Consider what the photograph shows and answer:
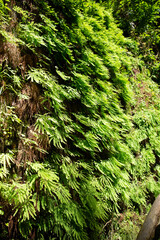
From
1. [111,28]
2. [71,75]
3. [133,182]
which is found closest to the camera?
[71,75]

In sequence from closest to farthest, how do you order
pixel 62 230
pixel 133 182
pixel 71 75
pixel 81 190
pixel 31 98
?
1. pixel 62 230
2. pixel 31 98
3. pixel 81 190
4. pixel 71 75
5. pixel 133 182

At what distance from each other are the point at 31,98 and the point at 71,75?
2.66 feet

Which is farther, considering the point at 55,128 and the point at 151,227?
the point at 55,128

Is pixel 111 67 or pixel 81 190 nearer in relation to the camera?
pixel 81 190

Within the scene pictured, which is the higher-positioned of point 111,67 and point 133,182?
point 111,67

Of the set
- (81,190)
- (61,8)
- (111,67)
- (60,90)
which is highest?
(61,8)

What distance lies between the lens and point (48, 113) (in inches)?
72.4

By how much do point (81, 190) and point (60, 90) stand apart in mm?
1384

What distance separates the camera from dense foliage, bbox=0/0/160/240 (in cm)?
152

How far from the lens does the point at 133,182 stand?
3.13 m

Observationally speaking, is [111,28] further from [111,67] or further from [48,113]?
[48,113]

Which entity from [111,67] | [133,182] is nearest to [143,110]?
[111,67]

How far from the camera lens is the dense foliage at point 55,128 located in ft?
4.98

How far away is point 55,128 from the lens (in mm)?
1789
